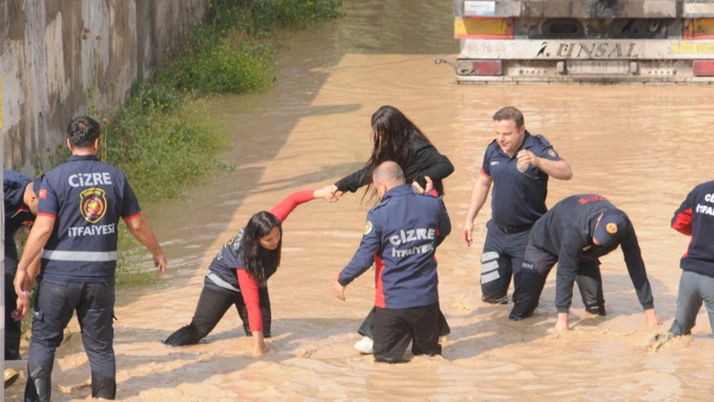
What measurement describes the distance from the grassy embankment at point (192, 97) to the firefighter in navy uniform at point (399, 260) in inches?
96.7

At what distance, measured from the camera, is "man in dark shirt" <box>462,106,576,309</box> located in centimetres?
765

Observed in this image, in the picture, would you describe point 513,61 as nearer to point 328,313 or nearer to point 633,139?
point 633,139

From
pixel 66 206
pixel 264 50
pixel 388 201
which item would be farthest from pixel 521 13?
pixel 66 206

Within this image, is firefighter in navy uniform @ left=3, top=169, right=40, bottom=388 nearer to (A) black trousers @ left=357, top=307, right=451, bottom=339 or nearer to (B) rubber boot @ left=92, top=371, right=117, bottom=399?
(B) rubber boot @ left=92, top=371, right=117, bottom=399

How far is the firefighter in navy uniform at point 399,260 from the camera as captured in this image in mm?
6668

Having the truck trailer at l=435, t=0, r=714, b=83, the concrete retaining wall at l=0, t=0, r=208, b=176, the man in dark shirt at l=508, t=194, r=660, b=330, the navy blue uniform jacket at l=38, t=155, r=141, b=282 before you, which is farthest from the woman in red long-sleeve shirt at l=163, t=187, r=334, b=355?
the truck trailer at l=435, t=0, r=714, b=83

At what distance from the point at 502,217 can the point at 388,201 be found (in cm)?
151

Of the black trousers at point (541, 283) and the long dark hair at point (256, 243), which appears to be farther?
the black trousers at point (541, 283)

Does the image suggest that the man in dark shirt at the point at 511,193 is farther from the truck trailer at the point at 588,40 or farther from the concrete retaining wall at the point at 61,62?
the truck trailer at the point at 588,40

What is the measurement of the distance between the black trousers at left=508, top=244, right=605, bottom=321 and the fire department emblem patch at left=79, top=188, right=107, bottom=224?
3.09 meters

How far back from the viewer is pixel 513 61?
14750 millimetres

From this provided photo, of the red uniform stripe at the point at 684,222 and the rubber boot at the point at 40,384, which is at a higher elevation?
the red uniform stripe at the point at 684,222

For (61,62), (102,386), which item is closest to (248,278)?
(102,386)

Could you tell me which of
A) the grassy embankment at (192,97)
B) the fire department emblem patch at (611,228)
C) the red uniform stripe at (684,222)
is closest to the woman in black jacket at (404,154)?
the fire department emblem patch at (611,228)
